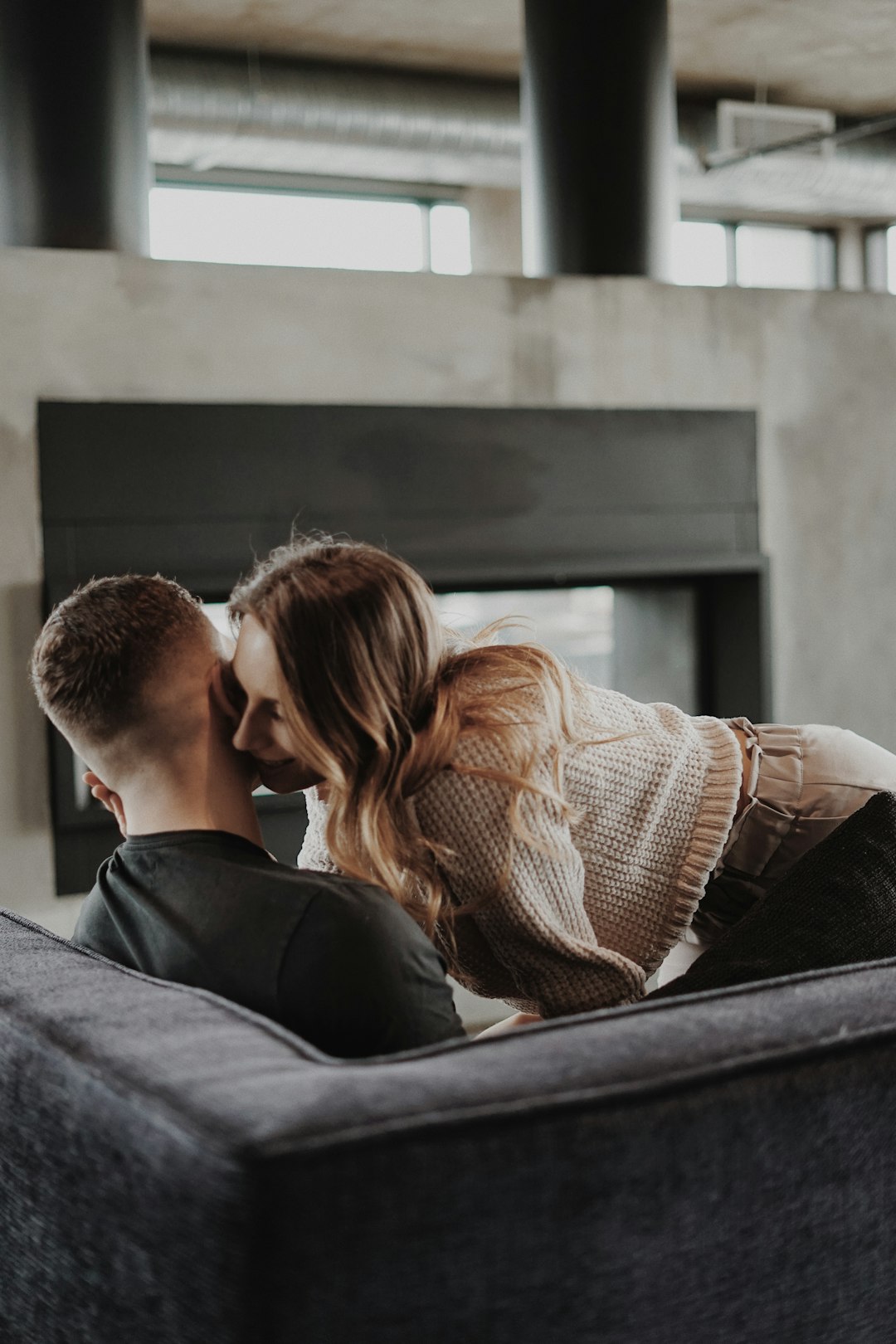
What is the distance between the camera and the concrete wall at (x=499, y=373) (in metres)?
3.09

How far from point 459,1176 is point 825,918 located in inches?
→ 26.9

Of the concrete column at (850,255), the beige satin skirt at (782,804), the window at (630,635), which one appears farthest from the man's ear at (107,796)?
the concrete column at (850,255)

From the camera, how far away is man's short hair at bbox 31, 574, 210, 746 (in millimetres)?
1337

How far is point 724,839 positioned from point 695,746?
12 cm

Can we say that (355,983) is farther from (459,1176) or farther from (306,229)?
(306,229)

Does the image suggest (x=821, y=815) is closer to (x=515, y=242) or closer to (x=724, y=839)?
(x=724, y=839)

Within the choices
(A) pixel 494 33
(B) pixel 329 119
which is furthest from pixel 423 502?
(A) pixel 494 33

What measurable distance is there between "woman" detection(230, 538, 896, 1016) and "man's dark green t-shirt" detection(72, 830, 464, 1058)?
162 mm

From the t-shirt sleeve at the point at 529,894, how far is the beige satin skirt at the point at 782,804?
30 centimetres

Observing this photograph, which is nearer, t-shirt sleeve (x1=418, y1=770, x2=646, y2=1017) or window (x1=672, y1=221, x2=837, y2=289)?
t-shirt sleeve (x1=418, y1=770, x2=646, y2=1017)

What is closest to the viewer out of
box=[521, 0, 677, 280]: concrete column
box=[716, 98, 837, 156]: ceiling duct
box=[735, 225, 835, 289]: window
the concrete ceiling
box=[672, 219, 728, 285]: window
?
box=[521, 0, 677, 280]: concrete column

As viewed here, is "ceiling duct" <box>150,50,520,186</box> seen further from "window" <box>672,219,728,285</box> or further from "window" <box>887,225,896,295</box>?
"window" <box>887,225,896,295</box>

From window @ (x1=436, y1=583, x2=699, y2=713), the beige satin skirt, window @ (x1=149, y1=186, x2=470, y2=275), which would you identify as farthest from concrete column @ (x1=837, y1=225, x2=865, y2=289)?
the beige satin skirt

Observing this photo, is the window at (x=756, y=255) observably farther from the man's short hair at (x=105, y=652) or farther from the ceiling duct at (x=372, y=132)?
the man's short hair at (x=105, y=652)
